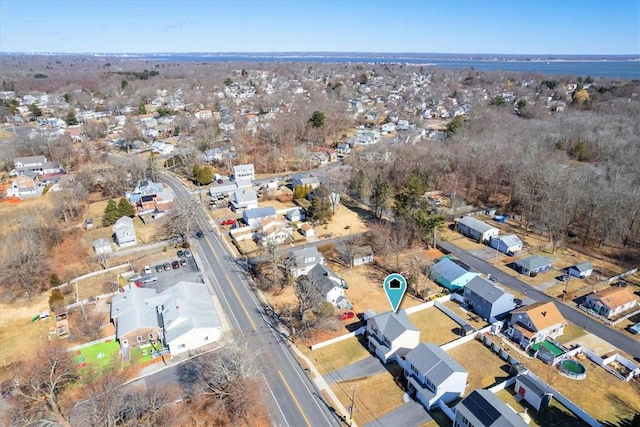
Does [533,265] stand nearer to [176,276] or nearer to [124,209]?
[176,276]

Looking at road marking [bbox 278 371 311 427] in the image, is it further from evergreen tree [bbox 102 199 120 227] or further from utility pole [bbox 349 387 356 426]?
evergreen tree [bbox 102 199 120 227]

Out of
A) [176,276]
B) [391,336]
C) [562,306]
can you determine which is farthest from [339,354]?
[562,306]

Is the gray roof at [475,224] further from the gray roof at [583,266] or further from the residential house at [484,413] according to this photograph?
the residential house at [484,413]

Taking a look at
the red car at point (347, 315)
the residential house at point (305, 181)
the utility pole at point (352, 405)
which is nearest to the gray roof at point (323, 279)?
the red car at point (347, 315)

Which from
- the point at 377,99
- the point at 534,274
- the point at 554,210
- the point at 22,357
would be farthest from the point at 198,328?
the point at 377,99

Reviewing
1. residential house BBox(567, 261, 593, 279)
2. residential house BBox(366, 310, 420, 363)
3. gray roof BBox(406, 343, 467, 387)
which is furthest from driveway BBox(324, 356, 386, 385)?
residential house BBox(567, 261, 593, 279)

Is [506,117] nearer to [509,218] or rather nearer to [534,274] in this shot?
[509,218]
